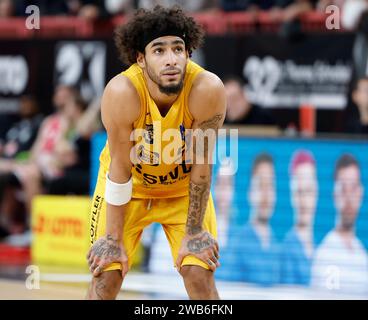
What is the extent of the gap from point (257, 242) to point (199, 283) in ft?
14.0

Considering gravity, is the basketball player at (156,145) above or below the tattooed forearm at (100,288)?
above

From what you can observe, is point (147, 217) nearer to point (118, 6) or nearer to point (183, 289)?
point (183, 289)

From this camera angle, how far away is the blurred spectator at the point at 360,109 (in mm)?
11664

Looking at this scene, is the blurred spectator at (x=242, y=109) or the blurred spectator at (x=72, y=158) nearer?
the blurred spectator at (x=242, y=109)

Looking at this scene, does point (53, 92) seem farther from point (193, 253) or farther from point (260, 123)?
point (193, 253)

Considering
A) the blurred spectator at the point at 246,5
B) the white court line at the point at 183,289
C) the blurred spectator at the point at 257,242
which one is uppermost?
the blurred spectator at the point at 246,5

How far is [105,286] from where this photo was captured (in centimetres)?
711

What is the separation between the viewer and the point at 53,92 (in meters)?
15.2

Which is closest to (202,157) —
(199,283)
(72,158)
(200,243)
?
(200,243)

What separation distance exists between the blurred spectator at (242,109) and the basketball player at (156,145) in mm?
4861

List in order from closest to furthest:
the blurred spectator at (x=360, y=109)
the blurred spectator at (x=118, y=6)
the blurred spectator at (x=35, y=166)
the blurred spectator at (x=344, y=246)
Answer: the blurred spectator at (x=344, y=246)
the blurred spectator at (x=360, y=109)
the blurred spectator at (x=35, y=166)
the blurred spectator at (x=118, y=6)

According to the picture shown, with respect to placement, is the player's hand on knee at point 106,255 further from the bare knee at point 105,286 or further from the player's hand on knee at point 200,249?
A: the player's hand on knee at point 200,249

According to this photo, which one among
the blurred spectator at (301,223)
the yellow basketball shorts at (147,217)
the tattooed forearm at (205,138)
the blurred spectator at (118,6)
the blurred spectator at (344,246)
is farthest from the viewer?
the blurred spectator at (118,6)

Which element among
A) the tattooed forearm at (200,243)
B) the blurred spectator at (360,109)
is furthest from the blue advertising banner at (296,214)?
the tattooed forearm at (200,243)
